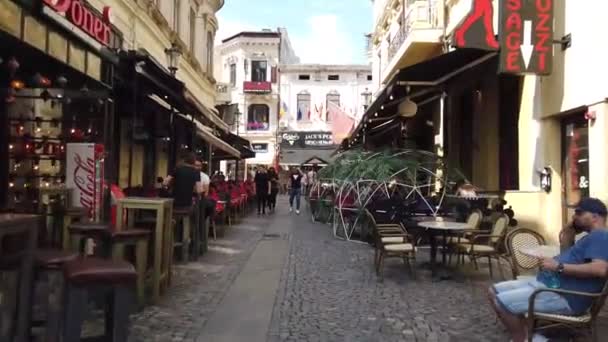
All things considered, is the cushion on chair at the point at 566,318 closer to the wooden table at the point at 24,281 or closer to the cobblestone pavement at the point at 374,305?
the cobblestone pavement at the point at 374,305

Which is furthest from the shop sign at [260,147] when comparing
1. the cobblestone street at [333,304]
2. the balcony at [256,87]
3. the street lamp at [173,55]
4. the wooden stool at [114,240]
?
the wooden stool at [114,240]

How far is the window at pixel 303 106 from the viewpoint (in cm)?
4984

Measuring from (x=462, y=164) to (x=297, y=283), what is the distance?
8632 mm

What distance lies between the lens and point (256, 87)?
159 ft

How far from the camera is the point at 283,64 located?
165ft

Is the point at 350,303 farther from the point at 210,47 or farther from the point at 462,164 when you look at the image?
the point at 210,47

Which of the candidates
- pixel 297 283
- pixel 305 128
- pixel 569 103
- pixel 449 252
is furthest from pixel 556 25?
pixel 305 128

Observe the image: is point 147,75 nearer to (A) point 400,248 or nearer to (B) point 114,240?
(B) point 114,240

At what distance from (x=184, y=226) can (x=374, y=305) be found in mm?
3564

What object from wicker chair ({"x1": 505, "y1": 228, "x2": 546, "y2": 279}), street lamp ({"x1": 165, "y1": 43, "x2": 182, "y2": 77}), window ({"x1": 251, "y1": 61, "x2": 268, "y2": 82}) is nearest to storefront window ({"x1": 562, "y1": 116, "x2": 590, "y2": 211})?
wicker chair ({"x1": 505, "y1": 228, "x2": 546, "y2": 279})

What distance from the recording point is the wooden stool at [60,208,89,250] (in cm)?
618

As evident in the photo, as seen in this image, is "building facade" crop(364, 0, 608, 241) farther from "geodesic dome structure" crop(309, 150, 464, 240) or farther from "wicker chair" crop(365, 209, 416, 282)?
"wicker chair" crop(365, 209, 416, 282)

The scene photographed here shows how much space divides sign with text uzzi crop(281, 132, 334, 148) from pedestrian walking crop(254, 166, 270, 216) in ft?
90.6

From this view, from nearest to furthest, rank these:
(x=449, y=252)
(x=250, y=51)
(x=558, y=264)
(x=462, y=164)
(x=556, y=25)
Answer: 1. (x=558, y=264)
2. (x=449, y=252)
3. (x=556, y=25)
4. (x=462, y=164)
5. (x=250, y=51)
